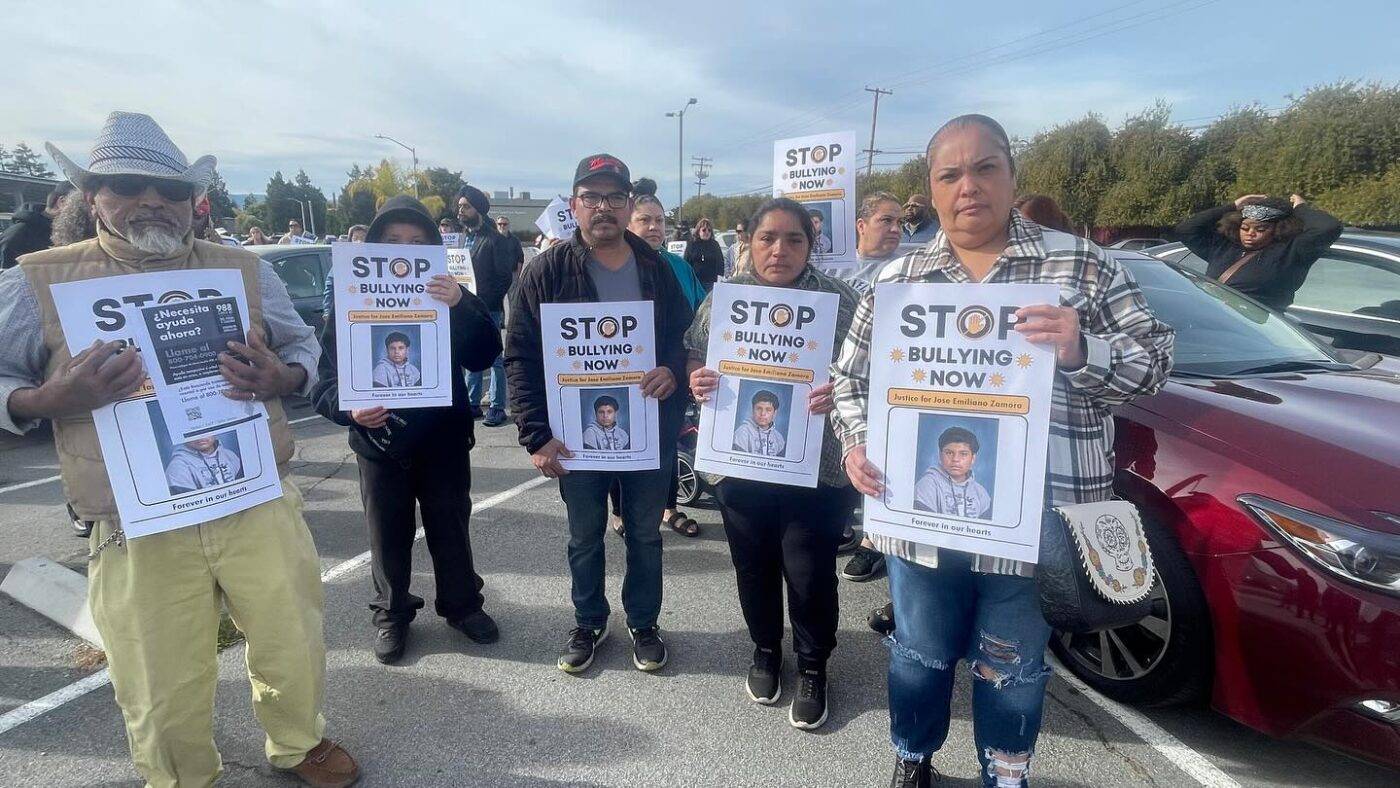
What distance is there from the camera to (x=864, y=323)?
2094 millimetres

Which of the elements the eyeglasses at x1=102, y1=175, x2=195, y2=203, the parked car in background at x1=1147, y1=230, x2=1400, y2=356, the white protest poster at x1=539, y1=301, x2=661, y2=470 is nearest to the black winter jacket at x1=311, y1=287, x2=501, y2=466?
the white protest poster at x1=539, y1=301, x2=661, y2=470

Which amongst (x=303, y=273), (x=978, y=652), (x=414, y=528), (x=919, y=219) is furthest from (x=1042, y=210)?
(x=303, y=273)

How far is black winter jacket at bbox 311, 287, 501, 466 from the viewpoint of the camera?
2961mm

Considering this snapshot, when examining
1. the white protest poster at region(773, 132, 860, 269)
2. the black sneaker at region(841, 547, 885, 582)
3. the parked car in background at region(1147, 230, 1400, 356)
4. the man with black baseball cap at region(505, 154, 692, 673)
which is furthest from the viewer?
the parked car in background at region(1147, 230, 1400, 356)

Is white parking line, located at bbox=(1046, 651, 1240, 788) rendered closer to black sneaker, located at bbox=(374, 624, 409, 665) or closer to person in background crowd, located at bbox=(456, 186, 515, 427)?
black sneaker, located at bbox=(374, 624, 409, 665)

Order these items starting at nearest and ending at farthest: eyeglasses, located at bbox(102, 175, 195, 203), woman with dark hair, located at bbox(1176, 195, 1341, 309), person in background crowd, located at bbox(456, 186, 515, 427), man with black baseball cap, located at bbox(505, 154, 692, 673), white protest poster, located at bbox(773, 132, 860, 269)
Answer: eyeglasses, located at bbox(102, 175, 195, 203) < man with black baseball cap, located at bbox(505, 154, 692, 673) < white protest poster, located at bbox(773, 132, 860, 269) < woman with dark hair, located at bbox(1176, 195, 1341, 309) < person in background crowd, located at bbox(456, 186, 515, 427)

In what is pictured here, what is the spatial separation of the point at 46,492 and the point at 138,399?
16.6ft

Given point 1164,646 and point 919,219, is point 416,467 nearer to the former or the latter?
point 1164,646

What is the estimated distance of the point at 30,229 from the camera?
5.48 m

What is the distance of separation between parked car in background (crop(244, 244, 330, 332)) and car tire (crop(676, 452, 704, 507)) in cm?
558

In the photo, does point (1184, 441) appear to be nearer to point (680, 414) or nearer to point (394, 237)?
point (680, 414)

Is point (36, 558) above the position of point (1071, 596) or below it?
below

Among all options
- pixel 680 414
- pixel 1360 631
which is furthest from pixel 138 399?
pixel 1360 631

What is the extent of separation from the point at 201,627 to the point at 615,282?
5.91 feet
